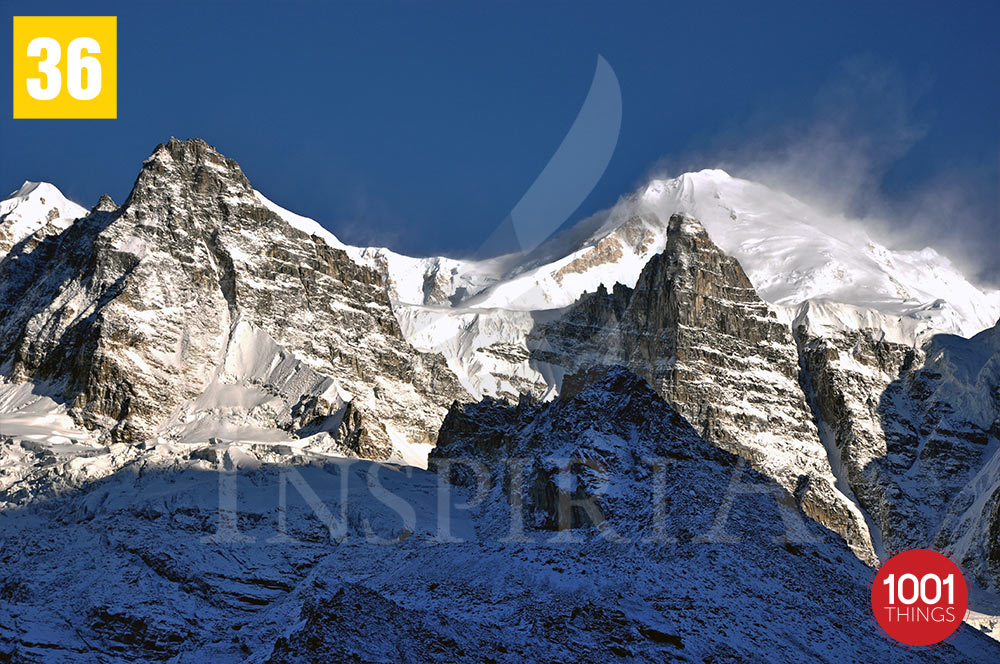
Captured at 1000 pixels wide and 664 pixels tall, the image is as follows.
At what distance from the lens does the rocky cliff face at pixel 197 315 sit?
15088cm

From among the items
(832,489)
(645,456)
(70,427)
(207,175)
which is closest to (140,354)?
(70,427)

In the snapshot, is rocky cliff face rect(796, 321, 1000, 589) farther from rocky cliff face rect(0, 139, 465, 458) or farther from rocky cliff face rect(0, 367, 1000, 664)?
rocky cliff face rect(0, 367, 1000, 664)

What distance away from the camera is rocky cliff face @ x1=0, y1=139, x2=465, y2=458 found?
151 meters

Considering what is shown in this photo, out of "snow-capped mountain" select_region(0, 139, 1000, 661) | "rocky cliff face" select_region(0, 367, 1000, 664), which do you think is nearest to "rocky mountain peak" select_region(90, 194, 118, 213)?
"snow-capped mountain" select_region(0, 139, 1000, 661)

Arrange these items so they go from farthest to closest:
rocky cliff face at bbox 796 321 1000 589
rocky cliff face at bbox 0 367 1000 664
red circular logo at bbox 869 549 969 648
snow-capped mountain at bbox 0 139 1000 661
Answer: rocky cliff face at bbox 796 321 1000 589
snow-capped mountain at bbox 0 139 1000 661
red circular logo at bbox 869 549 969 648
rocky cliff face at bbox 0 367 1000 664

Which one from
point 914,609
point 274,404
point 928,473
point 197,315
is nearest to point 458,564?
point 914,609

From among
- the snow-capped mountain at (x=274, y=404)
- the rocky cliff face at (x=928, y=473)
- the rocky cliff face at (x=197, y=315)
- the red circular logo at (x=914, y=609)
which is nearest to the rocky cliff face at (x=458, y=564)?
the snow-capped mountain at (x=274, y=404)

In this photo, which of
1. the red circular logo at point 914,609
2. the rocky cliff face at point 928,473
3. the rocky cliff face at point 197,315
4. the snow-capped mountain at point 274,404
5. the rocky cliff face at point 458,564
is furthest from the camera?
the rocky cliff face at point 928,473

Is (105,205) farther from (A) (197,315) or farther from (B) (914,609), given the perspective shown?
(B) (914,609)

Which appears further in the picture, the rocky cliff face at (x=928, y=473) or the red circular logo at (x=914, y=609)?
the rocky cliff face at (x=928, y=473)

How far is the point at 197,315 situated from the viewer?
164m

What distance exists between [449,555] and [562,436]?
2667 cm

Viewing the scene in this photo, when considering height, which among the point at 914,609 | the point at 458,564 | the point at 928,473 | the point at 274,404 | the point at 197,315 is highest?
the point at 197,315

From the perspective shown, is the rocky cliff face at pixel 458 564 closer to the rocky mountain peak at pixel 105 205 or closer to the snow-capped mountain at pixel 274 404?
the snow-capped mountain at pixel 274 404
